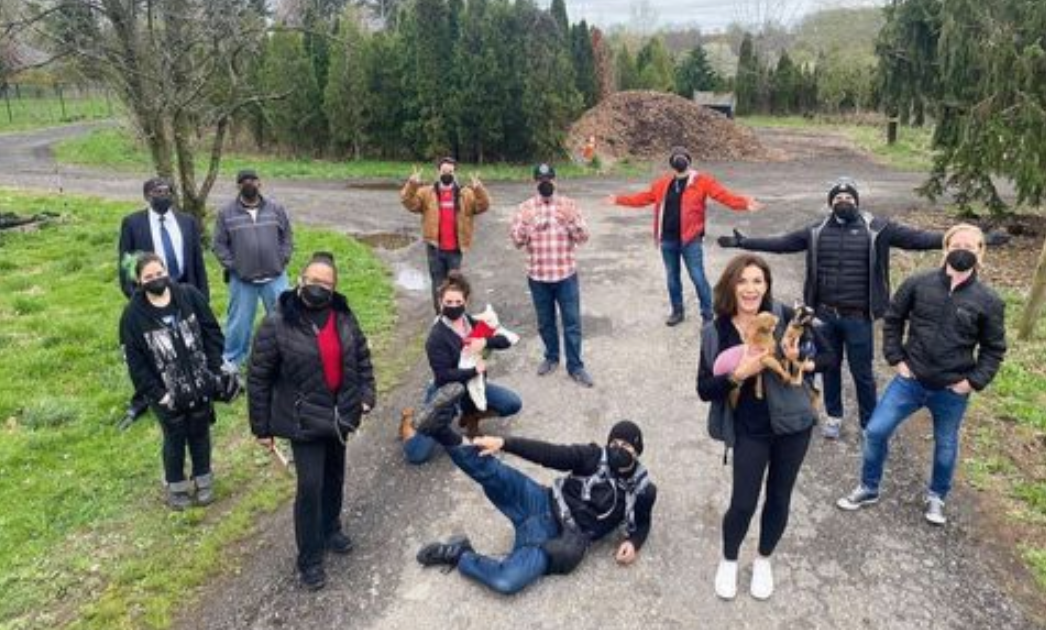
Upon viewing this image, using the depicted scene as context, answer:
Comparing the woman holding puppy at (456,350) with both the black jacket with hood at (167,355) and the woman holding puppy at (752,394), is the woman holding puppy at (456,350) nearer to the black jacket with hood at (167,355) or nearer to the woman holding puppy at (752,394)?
the black jacket with hood at (167,355)

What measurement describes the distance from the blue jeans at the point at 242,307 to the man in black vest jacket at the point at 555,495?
3274 mm

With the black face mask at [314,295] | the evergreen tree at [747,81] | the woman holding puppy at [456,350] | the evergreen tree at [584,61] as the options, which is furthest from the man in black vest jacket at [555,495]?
the evergreen tree at [747,81]

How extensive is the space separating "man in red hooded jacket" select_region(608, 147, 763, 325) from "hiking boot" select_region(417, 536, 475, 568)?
4486 mm

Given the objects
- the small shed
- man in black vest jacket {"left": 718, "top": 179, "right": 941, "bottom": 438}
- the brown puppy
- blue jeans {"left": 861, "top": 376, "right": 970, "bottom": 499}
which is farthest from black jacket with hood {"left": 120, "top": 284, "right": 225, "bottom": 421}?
the small shed

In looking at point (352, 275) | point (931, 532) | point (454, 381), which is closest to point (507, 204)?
point (352, 275)

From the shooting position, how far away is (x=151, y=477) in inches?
231

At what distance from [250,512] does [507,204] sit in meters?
12.0

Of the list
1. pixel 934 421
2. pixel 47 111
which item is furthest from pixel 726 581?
pixel 47 111

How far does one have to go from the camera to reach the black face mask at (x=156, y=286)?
510 centimetres

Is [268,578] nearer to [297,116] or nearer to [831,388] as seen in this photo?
[831,388]

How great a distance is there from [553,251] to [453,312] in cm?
161

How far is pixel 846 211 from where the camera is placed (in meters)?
Answer: 5.54

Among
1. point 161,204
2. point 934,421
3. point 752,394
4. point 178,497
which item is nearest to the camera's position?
point 752,394

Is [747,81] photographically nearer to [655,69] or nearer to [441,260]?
[655,69]
